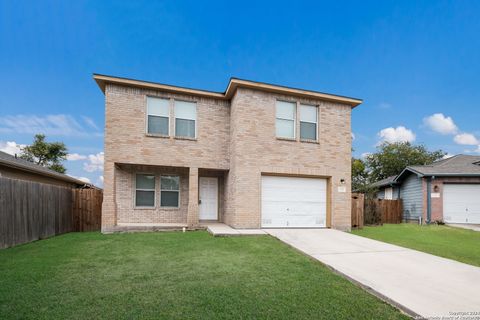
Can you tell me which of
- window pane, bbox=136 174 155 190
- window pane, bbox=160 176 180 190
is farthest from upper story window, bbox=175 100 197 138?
window pane, bbox=136 174 155 190

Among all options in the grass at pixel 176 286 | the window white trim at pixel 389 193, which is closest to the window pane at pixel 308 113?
the grass at pixel 176 286

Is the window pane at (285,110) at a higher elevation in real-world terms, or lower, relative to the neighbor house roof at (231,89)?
lower

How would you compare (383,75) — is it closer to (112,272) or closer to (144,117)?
(144,117)

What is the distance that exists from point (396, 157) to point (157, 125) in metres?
31.3

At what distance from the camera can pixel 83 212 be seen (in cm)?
1088

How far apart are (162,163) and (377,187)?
19.3 m

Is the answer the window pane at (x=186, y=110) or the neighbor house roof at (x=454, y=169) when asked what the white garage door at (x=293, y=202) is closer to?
the window pane at (x=186, y=110)

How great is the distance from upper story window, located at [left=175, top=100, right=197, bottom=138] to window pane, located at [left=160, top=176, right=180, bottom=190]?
2155 millimetres

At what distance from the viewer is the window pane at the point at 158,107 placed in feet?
34.2

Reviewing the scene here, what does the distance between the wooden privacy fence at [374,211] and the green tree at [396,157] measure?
16611mm

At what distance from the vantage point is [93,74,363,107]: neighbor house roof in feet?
32.3

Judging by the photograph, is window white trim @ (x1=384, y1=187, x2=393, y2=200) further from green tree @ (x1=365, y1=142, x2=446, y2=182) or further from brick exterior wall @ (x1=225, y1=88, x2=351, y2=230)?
green tree @ (x1=365, y1=142, x2=446, y2=182)

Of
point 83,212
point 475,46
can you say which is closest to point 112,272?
point 83,212

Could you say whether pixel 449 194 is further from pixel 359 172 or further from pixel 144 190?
pixel 359 172
